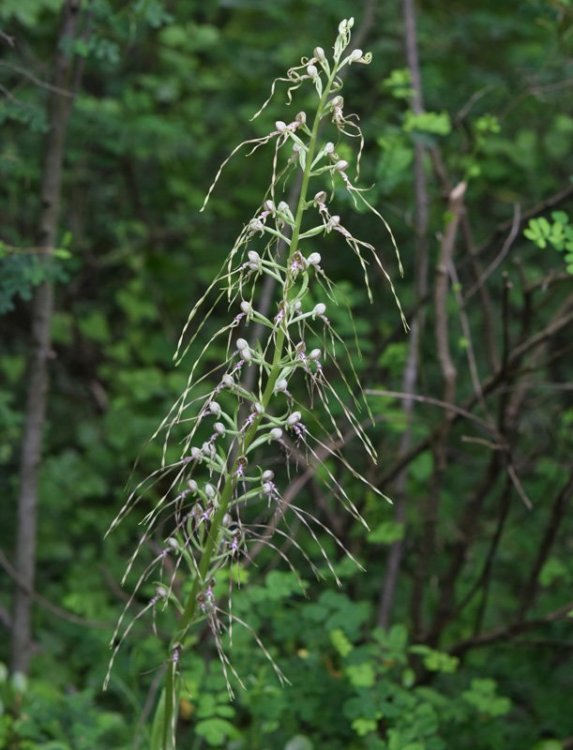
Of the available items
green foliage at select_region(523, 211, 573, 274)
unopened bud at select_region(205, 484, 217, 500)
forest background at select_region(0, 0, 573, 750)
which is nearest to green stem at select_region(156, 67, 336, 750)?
unopened bud at select_region(205, 484, 217, 500)

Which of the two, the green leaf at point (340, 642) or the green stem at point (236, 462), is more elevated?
the green stem at point (236, 462)

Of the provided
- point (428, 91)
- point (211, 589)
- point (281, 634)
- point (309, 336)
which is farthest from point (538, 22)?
point (211, 589)

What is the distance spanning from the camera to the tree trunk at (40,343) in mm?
2545

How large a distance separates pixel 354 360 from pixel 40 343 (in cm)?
Result: 98

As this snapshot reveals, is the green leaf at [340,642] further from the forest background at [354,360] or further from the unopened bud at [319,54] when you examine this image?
the unopened bud at [319,54]

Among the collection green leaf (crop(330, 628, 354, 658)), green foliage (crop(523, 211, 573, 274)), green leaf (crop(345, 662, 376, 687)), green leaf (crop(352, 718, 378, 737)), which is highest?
green foliage (crop(523, 211, 573, 274))

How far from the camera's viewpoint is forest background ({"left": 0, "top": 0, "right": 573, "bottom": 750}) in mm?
2396

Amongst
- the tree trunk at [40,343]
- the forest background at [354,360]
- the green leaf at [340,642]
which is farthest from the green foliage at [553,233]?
the tree trunk at [40,343]

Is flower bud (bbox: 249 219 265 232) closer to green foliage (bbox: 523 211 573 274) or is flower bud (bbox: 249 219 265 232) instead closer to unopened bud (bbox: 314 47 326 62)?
unopened bud (bbox: 314 47 326 62)

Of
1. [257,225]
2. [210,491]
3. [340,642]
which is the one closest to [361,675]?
[340,642]

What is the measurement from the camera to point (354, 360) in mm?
3139

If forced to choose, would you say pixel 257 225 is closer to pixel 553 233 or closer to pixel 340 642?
pixel 553 233

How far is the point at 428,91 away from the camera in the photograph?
3.42m

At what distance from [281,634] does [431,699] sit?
0.39 meters
